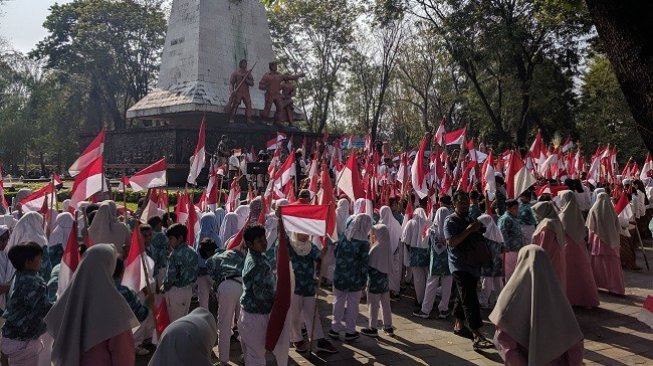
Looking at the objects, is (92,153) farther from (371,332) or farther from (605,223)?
(605,223)

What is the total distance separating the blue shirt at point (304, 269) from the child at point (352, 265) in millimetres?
484

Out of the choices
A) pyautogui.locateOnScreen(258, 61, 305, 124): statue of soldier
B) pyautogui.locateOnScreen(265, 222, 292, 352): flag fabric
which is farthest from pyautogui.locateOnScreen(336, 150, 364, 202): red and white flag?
pyautogui.locateOnScreen(258, 61, 305, 124): statue of soldier

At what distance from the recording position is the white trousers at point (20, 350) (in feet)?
15.0

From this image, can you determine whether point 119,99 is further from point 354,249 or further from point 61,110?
point 354,249

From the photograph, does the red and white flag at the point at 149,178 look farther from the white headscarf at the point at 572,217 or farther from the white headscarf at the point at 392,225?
the white headscarf at the point at 572,217

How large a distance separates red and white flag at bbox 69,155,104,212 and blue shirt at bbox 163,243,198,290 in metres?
1.29

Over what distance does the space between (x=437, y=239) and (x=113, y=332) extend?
4991mm

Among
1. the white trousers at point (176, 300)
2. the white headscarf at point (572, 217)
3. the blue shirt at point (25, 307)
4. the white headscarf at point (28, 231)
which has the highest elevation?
the white headscarf at point (572, 217)

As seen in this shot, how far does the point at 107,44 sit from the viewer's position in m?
40.5

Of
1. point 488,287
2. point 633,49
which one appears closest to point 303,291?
point 488,287

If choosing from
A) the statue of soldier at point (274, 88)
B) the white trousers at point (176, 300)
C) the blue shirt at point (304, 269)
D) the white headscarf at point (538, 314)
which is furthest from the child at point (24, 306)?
the statue of soldier at point (274, 88)

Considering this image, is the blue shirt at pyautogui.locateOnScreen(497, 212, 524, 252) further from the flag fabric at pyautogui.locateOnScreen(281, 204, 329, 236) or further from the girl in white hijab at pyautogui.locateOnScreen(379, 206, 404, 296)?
the flag fabric at pyautogui.locateOnScreen(281, 204, 329, 236)

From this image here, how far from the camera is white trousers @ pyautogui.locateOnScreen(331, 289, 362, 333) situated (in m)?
6.84

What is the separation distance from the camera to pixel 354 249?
6.79 metres
